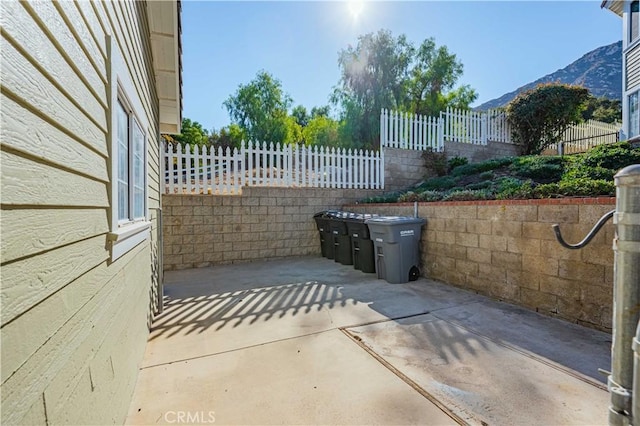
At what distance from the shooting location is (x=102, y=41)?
1673 millimetres

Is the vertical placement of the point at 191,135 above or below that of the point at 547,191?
above

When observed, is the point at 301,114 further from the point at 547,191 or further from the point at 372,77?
the point at 547,191

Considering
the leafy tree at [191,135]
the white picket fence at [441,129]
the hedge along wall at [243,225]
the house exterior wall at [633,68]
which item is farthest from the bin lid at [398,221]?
the leafy tree at [191,135]

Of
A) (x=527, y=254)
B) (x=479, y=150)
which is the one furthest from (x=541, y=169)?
(x=479, y=150)

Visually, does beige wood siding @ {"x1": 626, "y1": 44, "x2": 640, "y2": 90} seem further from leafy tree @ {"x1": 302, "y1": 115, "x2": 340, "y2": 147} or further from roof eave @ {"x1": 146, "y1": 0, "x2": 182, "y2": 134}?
roof eave @ {"x1": 146, "y1": 0, "x2": 182, "y2": 134}

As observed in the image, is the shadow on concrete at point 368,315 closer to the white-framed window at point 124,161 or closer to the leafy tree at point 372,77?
the white-framed window at point 124,161

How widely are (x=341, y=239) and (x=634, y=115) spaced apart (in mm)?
11886

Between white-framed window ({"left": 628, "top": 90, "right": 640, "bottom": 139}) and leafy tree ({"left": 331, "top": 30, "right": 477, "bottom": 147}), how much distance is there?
8253 millimetres

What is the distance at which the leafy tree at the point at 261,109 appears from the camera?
27.5 metres

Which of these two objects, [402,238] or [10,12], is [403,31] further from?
[10,12]

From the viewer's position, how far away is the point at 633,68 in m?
11.0

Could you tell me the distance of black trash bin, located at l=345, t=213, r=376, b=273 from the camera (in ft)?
20.9

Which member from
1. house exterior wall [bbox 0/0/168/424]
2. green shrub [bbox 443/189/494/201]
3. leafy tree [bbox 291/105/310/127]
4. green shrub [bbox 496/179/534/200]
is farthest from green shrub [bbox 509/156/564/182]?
leafy tree [bbox 291/105/310/127]

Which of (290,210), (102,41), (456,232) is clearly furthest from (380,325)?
(290,210)
